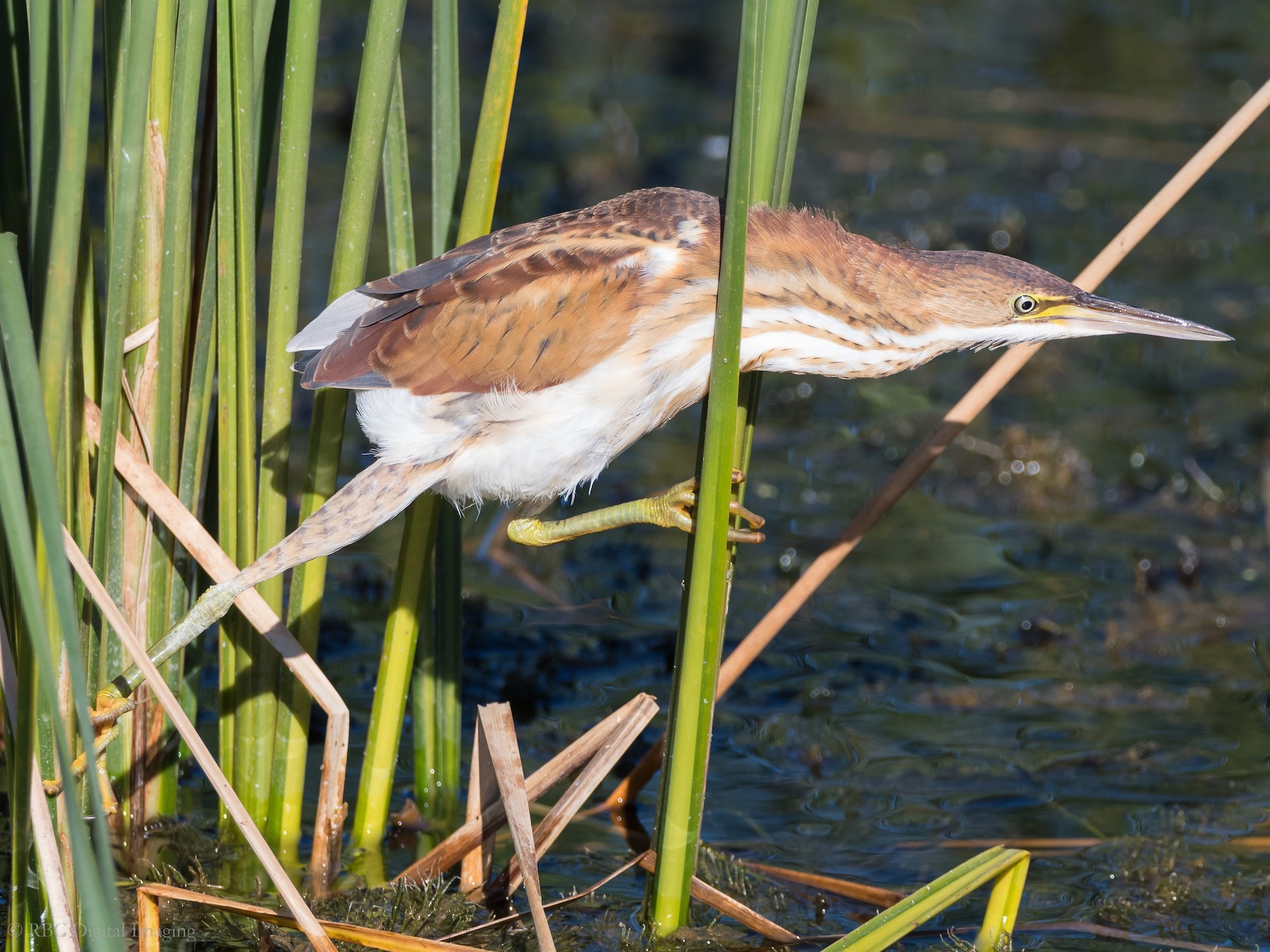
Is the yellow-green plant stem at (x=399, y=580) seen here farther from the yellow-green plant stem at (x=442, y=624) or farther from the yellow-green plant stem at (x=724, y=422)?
the yellow-green plant stem at (x=724, y=422)

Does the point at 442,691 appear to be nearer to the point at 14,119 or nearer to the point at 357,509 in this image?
the point at 357,509

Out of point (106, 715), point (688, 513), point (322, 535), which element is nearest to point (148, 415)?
point (322, 535)

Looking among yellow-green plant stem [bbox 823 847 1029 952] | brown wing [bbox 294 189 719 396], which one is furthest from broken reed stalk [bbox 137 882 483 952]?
brown wing [bbox 294 189 719 396]

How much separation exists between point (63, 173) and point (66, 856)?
1.19 metres

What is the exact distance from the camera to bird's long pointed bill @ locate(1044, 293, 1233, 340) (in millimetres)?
2398

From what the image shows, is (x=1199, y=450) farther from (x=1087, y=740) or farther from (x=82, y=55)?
(x=82, y=55)

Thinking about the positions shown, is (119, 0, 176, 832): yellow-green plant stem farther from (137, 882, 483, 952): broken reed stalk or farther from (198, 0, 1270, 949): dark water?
(198, 0, 1270, 949): dark water

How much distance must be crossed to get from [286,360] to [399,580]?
456 mm

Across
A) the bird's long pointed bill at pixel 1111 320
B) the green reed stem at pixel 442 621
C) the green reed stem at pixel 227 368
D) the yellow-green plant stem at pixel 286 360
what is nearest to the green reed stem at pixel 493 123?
the green reed stem at pixel 442 621

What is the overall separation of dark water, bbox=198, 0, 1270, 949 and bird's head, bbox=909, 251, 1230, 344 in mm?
1232

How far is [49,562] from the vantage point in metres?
1.63

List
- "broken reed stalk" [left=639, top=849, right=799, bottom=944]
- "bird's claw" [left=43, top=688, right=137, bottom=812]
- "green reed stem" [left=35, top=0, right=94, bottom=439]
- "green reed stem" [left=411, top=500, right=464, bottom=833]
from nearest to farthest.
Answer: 1. "green reed stem" [left=35, top=0, right=94, bottom=439]
2. "bird's claw" [left=43, top=688, right=137, bottom=812]
3. "broken reed stalk" [left=639, top=849, right=799, bottom=944]
4. "green reed stem" [left=411, top=500, right=464, bottom=833]

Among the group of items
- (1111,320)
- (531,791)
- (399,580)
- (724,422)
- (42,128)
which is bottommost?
(531,791)

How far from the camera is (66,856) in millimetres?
2387
